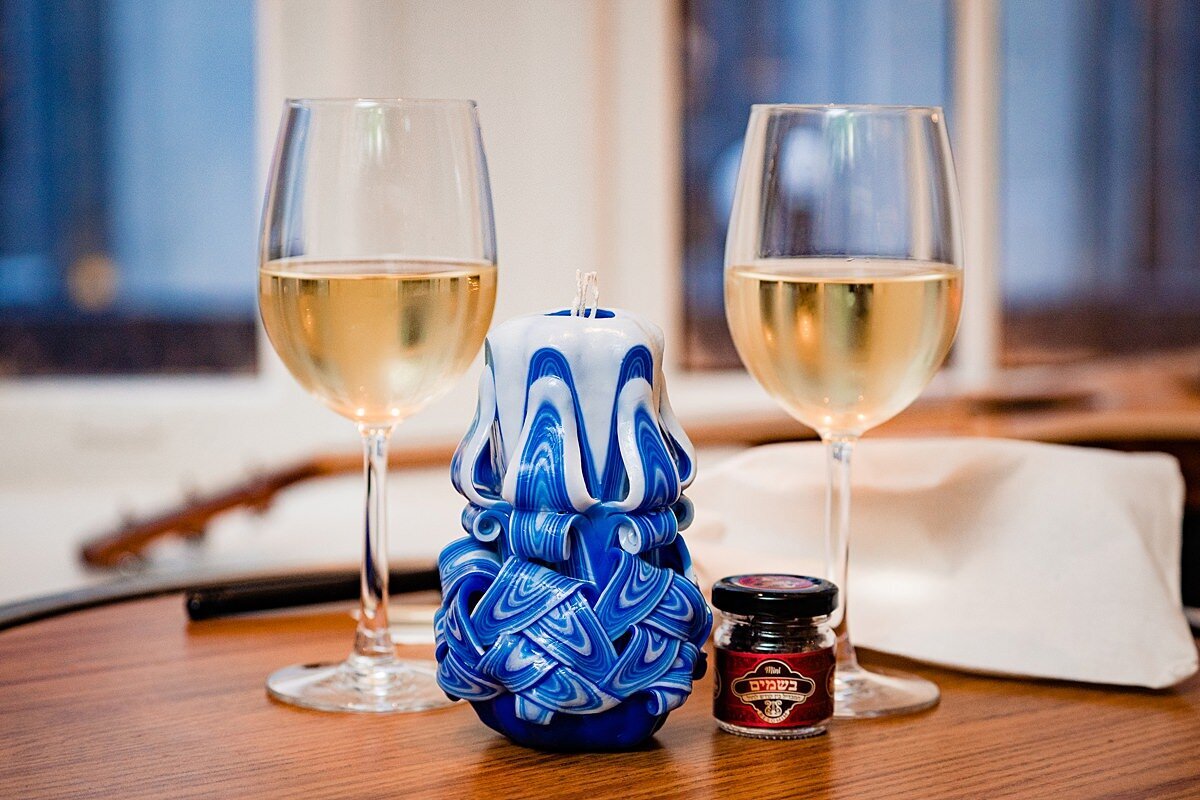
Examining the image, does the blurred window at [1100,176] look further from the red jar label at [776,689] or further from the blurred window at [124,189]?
the red jar label at [776,689]

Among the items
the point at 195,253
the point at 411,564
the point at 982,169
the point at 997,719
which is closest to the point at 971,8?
the point at 982,169

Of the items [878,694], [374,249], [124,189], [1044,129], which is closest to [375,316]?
[374,249]

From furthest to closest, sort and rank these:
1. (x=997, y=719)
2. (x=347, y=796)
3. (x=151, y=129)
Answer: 1. (x=151, y=129)
2. (x=997, y=719)
3. (x=347, y=796)

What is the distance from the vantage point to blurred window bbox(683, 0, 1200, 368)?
11.6ft

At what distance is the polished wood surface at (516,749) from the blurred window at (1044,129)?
2801 millimetres

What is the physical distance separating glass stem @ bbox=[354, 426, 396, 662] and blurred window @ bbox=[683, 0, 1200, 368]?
276 centimetres

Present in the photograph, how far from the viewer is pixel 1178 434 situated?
1414 millimetres

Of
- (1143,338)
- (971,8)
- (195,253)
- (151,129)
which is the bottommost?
(1143,338)

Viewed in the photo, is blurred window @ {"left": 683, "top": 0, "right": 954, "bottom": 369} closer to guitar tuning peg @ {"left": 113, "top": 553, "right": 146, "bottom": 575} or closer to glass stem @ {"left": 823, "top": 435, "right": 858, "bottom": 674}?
guitar tuning peg @ {"left": 113, "top": 553, "right": 146, "bottom": 575}

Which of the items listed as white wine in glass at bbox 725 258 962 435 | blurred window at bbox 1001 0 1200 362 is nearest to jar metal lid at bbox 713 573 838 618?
white wine in glass at bbox 725 258 962 435

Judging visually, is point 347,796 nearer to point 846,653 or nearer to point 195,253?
point 846,653

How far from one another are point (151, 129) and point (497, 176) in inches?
34.1

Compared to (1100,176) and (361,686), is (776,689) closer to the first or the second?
(361,686)

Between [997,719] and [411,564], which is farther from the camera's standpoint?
[411,564]
